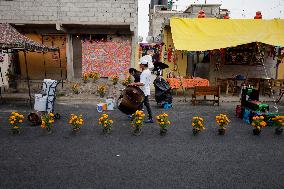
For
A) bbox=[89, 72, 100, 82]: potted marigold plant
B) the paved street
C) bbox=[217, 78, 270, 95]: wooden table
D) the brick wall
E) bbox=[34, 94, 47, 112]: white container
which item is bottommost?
the paved street

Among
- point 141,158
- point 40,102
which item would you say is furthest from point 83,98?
point 141,158

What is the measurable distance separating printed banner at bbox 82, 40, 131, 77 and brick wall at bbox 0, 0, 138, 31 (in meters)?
1.62

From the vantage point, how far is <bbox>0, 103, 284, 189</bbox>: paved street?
4625 mm

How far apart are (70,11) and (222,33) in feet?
28.7

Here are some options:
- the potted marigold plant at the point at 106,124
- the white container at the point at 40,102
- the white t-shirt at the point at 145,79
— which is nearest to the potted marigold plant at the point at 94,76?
the white container at the point at 40,102

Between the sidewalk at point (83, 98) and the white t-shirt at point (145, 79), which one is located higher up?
the white t-shirt at point (145, 79)

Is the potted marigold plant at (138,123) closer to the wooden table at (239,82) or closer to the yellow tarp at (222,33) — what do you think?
the yellow tarp at (222,33)

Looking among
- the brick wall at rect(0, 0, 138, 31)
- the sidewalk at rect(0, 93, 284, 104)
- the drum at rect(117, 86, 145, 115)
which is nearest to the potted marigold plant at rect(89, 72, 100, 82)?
the sidewalk at rect(0, 93, 284, 104)

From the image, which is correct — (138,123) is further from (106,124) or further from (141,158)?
(141,158)

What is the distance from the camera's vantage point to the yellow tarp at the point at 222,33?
12.1 m

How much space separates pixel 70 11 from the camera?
1533 cm

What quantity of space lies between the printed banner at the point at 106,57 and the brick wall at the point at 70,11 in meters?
1.62

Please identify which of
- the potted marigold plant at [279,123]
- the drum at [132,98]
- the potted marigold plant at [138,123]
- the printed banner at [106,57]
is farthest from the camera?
the printed banner at [106,57]

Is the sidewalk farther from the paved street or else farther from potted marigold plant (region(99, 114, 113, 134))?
potted marigold plant (region(99, 114, 113, 134))
